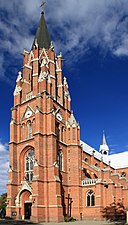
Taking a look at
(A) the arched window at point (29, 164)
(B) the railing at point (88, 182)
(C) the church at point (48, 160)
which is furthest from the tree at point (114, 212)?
(A) the arched window at point (29, 164)

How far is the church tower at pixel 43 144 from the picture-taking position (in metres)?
39.5

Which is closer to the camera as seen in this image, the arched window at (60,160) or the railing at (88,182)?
the railing at (88,182)

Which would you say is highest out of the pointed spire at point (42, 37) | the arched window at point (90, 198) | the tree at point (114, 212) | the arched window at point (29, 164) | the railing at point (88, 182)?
the pointed spire at point (42, 37)

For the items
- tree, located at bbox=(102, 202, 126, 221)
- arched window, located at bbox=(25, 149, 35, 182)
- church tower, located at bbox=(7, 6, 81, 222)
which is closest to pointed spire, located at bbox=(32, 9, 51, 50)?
church tower, located at bbox=(7, 6, 81, 222)

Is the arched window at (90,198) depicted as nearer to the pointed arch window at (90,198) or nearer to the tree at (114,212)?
the pointed arch window at (90,198)

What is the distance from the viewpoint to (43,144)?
138 feet

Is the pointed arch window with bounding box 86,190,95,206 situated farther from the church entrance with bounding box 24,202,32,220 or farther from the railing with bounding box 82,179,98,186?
the church entrance with bounding box 24,202,32,220

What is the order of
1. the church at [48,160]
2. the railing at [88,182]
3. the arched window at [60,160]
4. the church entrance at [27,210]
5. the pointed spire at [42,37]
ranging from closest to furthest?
the church at [48,160]
the church entrance at [27,210]
the railing at [88,182]
the arched window at [60,160]
the pointed spire at [42,37]

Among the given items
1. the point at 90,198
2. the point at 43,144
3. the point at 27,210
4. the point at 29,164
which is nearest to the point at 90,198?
the point at 90,198

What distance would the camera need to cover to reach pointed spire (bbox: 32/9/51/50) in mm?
53819

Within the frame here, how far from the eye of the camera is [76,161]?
46.6m

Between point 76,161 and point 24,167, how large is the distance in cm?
872

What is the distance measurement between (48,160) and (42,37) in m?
25.9

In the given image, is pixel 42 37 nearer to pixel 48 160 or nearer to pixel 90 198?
pixel 48 160
